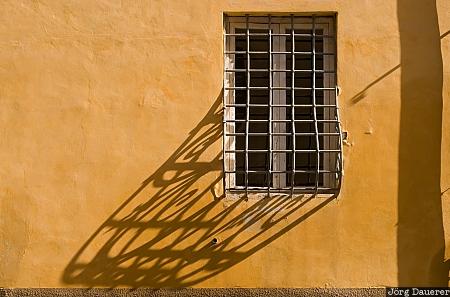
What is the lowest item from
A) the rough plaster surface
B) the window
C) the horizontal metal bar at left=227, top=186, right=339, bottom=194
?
the rough plaster surface

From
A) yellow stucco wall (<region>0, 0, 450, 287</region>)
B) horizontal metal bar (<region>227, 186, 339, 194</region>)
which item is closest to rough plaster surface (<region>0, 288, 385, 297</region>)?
yellow stucco wall (<region>0, 0, 450, 287</region>)

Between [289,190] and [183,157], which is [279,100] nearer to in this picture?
[289,190]

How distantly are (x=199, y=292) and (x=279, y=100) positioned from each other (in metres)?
1.77

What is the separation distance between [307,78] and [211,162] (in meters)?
1.17

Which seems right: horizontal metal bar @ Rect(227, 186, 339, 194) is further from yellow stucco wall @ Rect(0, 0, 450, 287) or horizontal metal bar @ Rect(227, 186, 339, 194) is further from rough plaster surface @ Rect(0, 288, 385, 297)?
rough plaster surface @ Rect(0, 288, 385, 297)

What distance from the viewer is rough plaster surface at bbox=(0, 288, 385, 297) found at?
16.4 ft

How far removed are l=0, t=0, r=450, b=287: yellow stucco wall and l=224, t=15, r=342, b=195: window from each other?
0.15 m

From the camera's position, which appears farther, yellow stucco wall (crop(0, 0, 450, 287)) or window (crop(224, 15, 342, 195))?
window (crop(224, 15, 342, 195))

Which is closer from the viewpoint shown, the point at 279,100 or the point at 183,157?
the point at 183,157

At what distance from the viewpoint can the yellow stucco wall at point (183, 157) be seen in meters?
5.02

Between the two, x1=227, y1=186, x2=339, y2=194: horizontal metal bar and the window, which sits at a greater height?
the window

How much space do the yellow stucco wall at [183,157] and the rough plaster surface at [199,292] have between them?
6 centimetres

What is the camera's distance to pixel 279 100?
17.2 feet

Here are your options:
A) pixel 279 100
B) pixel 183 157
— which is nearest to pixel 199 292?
pixel 183 157
